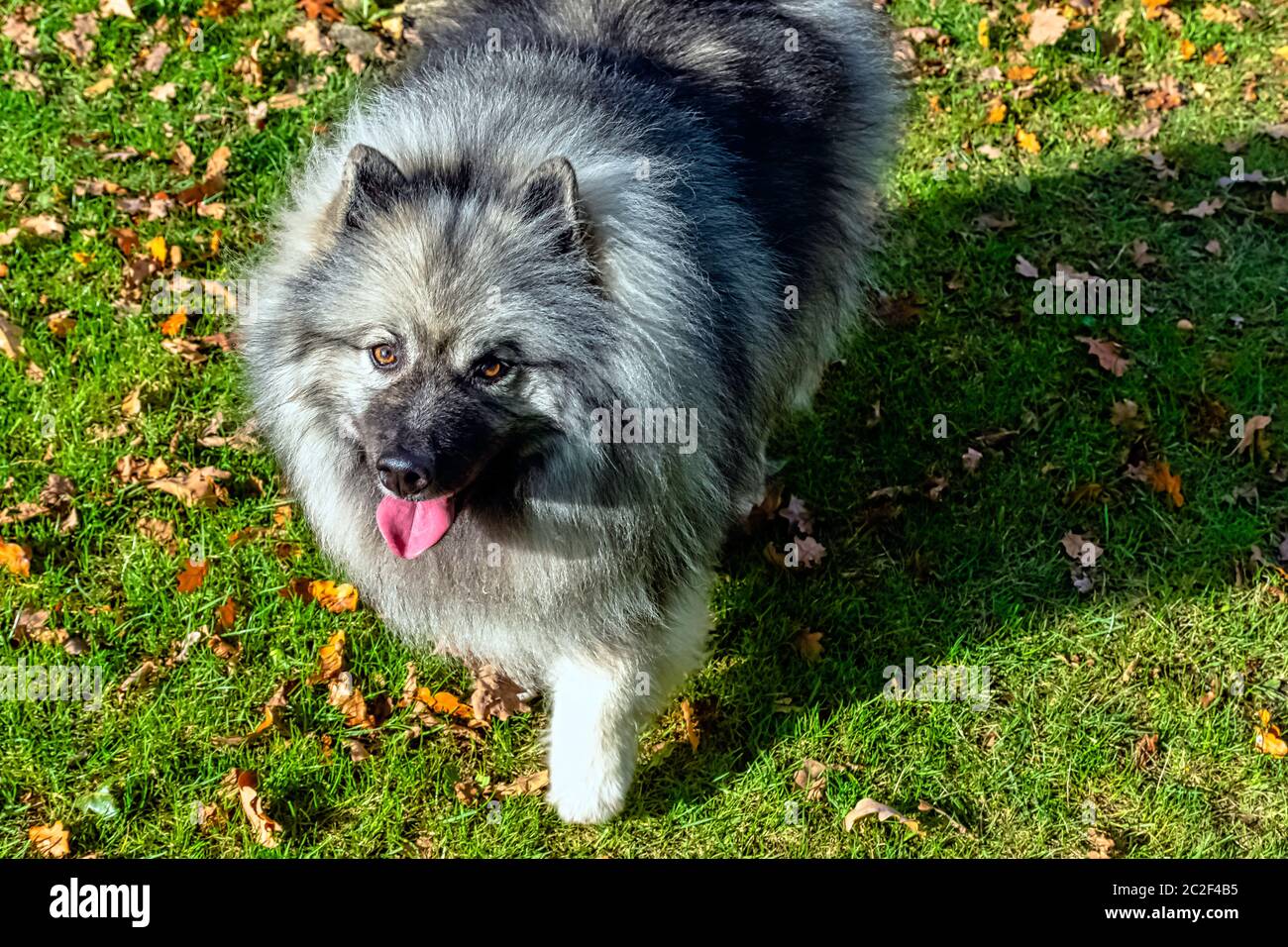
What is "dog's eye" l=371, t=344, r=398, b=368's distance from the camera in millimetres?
2725

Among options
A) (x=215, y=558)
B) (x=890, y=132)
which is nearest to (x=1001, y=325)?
(x=890, y=132)

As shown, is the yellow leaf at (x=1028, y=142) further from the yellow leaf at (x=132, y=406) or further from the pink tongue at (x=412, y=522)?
the yellow leaf at (x=132, y=406)

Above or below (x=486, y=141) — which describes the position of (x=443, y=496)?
below

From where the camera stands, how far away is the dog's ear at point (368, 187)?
2.75 meters

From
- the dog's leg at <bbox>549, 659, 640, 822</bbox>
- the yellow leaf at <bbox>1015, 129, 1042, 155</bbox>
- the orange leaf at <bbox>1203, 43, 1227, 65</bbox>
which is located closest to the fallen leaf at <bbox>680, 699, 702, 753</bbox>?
the dog's leg at <bbox>549, 659, 640, 822</bbox>

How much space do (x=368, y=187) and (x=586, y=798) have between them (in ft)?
6.59

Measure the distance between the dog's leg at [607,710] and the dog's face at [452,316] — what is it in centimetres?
83

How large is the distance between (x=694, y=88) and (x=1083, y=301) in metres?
2.59

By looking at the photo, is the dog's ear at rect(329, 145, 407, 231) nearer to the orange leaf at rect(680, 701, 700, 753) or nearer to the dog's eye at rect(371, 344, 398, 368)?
the dog's eye at rect(371, 344, 398, 368)

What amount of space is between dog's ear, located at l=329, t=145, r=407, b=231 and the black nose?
0.66 metres

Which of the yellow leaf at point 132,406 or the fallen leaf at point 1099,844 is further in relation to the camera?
the yellow leaf at point 132,406

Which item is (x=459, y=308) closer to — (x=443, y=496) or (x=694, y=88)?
(x=443, y=496)

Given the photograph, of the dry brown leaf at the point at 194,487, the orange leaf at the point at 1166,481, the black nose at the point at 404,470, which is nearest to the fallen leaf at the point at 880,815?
the orange leaf at the point at 1166,481

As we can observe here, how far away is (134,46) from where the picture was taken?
567 cm
